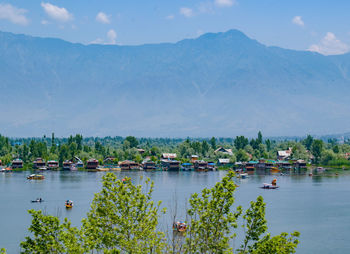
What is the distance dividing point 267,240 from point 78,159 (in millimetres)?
133765

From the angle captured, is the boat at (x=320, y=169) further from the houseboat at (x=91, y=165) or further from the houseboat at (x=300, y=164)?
the houseboat at (x=91, y=165)

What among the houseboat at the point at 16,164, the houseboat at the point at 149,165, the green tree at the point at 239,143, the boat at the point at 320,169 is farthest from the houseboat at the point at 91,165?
the boat at the point at 320,169

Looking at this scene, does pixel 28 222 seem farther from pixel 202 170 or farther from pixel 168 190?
pixel 202 170

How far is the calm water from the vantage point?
2203 inches

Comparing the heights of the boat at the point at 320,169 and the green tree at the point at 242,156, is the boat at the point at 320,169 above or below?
below

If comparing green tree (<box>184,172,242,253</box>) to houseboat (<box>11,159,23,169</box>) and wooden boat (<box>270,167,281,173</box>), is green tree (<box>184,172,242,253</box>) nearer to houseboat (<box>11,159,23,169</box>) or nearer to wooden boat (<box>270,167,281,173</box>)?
wooden boat (<box>270,167,281,173</box>)

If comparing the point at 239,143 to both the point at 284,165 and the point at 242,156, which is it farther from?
the point at 284,165

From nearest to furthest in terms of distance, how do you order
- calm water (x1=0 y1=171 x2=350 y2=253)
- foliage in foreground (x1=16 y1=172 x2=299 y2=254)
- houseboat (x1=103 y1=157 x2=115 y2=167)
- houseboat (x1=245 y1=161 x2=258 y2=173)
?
foliage in foreground (x1=16 y1=172 x2=299 y2=254), calm water (x1=0 y1=171 x2=350 y2=253), houseboat (x1=245 y1=161 x2=258 y2=173), houseboat (x1=103 y1=157 x2=115 y2=167)

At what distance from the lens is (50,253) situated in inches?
1053

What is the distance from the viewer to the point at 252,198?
8369cm

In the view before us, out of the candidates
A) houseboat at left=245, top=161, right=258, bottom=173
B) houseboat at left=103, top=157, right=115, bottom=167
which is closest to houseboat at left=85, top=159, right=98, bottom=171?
houseboat at left=103, top=157, right=115, bottom=167

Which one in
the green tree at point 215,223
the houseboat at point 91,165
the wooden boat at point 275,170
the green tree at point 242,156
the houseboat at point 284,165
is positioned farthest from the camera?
the green tree at point 242,156

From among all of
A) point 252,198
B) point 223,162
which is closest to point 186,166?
point 223,162

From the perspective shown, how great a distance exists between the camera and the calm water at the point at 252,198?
5597 centimetres
